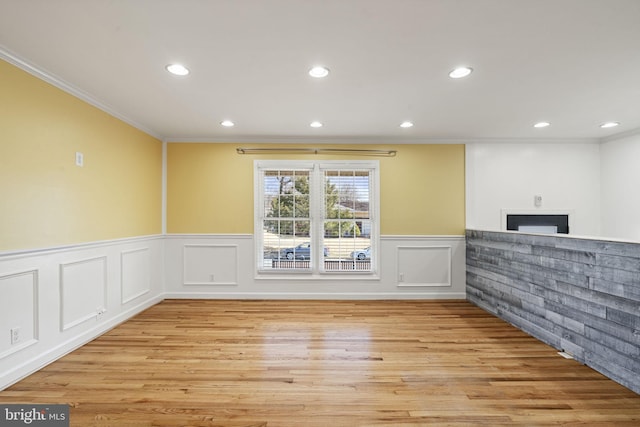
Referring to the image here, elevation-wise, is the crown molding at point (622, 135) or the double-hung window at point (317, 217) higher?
the crown molding at point (622, 135)

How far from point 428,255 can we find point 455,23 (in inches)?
133

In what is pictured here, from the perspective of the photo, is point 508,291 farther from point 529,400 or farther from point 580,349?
point 529,400

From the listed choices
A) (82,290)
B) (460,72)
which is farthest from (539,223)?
(82,290)

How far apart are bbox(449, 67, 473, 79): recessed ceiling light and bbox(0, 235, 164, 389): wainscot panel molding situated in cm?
377

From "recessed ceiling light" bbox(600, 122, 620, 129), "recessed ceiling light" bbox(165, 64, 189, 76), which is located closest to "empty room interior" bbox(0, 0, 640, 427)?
"recessed ceiling light" bbox(165, 64, 189, 76)

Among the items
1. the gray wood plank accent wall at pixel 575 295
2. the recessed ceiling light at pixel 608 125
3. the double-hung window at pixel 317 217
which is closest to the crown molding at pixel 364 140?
the double-hung window at pixel 317 217

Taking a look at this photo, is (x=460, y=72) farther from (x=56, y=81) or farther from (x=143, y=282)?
(x=143, y=282)

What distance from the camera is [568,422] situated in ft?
6.03

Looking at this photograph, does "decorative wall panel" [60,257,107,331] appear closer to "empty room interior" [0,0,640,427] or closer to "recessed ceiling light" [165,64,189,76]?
"empty room interior" [0,0,640,427]

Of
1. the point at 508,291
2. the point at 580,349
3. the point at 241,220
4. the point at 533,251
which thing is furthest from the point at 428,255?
the point at 241,220

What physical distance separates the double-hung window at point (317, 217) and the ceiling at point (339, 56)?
1.09 metres

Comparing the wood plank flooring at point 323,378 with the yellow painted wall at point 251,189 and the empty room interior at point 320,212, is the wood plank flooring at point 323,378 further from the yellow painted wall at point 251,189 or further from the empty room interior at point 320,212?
the yellow painted wall at point 251,189

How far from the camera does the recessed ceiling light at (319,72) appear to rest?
7.69ft

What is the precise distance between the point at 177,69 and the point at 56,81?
1.19m
